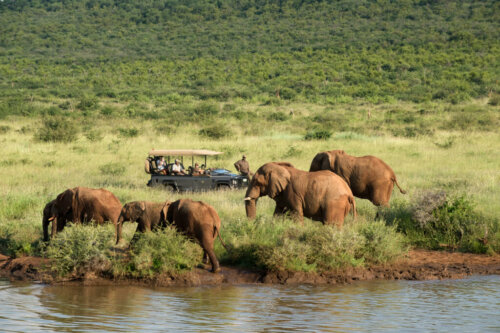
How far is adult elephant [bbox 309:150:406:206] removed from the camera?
49.5 ft

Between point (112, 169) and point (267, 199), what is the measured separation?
30.4ft

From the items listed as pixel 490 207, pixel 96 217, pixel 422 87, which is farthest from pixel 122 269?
pixel 422 87

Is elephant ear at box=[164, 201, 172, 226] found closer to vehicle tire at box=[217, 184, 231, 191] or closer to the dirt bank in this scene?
the dirt bank

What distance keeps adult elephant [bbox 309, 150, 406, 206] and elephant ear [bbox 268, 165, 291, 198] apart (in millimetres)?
Answer: 2973

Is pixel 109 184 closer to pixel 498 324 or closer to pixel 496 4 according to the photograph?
pixel 498 324

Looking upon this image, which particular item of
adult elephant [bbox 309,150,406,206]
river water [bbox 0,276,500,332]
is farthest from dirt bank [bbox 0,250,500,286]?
adult elephant [bbox 309,150,406,206]

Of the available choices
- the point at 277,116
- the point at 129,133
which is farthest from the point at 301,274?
the point at 277,116

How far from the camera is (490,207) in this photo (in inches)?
557

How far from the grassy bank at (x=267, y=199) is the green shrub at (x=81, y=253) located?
0.02 metres

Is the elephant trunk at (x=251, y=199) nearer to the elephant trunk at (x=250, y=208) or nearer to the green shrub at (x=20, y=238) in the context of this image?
the elephant trunk at (x=250, y=208)

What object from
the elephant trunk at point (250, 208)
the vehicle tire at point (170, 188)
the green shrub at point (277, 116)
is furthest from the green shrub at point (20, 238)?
the green shrub at point (277, 116)

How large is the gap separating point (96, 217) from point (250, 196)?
263 centimetres

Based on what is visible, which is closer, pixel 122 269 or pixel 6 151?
pixel 122 269

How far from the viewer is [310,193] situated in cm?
1230
